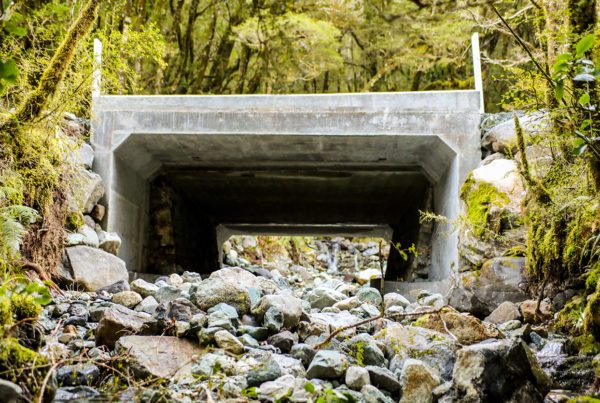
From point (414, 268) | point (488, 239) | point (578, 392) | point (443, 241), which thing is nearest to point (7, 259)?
point (578, 392)

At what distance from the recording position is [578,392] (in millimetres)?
3008

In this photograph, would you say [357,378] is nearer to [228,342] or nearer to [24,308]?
[228,342]

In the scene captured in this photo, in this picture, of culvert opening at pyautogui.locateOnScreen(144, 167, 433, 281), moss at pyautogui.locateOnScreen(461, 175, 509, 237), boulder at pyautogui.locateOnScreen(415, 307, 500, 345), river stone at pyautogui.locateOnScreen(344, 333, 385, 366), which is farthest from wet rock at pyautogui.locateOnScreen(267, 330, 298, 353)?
culvert opening at pyautogui.locateOnScreen(144, 167, 433, 281)

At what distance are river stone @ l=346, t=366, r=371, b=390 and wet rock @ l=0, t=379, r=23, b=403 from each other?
5.28 feet

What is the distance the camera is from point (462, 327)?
3.92 m

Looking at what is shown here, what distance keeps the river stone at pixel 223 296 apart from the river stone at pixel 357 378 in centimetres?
125

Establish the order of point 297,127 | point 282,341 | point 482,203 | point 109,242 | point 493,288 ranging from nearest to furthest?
point 282,341 → point 493,288 → point 482,203 → point 109,242 → point 297,127

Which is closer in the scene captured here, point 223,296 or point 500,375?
point 500,375

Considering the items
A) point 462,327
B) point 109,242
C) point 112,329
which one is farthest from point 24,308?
point 109,242

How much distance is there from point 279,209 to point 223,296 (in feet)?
25.2

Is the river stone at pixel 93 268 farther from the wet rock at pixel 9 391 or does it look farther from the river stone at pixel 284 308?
the wet rock at pixel 9 391

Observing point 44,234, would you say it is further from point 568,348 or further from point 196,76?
point 196,76

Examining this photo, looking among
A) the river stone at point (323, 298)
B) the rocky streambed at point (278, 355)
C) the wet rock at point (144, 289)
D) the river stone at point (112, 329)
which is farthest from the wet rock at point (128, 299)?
the river stone at point (323, 298)

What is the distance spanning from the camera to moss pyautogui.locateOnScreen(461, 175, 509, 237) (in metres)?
5.86
